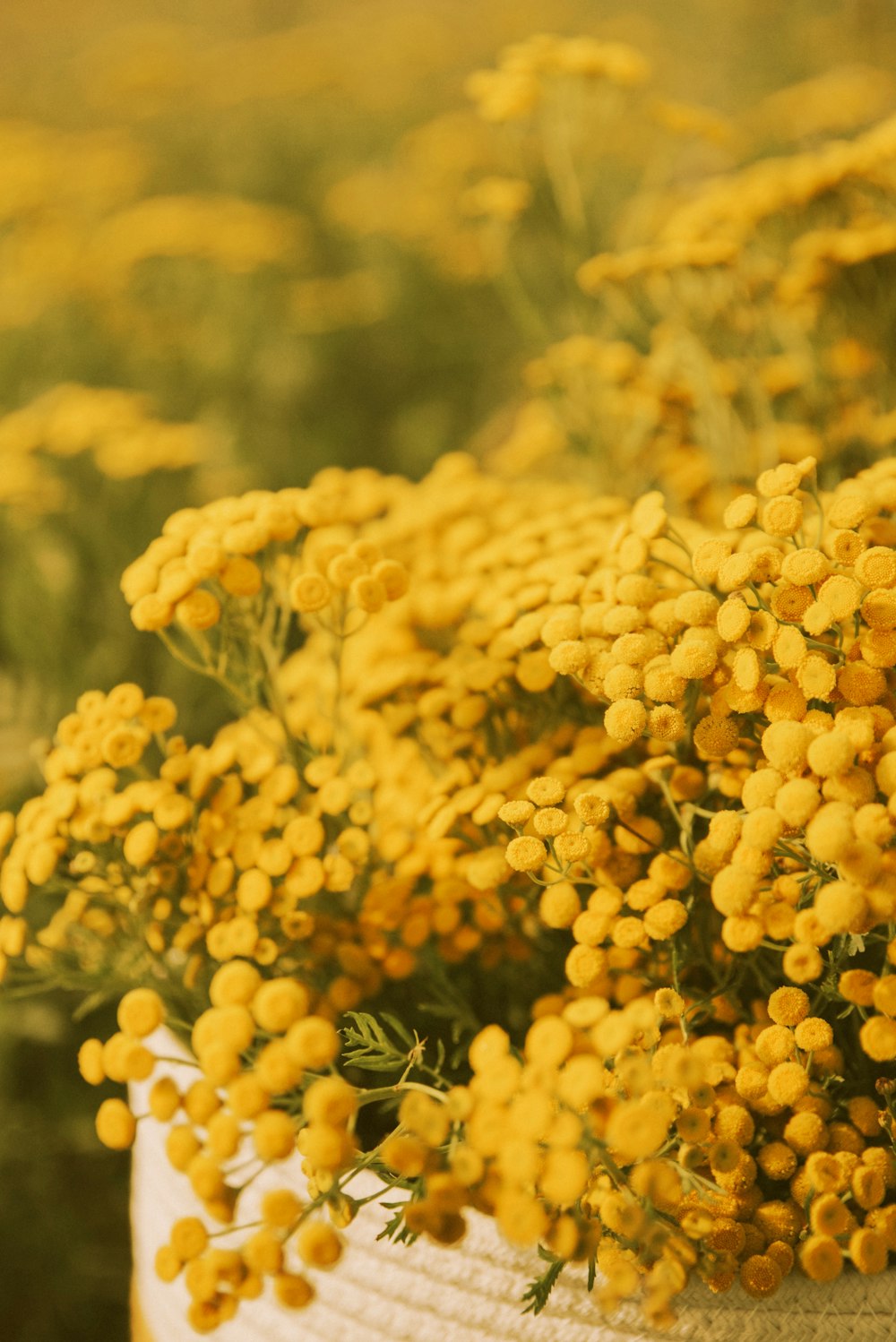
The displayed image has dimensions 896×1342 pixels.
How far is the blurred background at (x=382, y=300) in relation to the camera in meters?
0.98

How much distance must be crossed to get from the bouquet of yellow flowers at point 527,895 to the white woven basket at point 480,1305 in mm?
14

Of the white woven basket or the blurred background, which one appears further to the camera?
the blurred background

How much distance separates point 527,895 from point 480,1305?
0.73ft

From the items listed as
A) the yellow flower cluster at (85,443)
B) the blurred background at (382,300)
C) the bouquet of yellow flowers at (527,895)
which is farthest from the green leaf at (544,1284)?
the yellow flower cluster at (85,443)

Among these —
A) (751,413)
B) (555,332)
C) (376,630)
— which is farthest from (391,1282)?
(555,332)

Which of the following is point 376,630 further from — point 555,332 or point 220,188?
point 220,188

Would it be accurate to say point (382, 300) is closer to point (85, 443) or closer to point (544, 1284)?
point (85, 443)

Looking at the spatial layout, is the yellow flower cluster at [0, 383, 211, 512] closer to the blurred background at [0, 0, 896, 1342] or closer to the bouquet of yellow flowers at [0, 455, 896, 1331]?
the blurred background at [0, 0, 896, 1342]

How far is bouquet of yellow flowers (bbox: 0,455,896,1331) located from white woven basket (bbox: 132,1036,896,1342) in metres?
0.01

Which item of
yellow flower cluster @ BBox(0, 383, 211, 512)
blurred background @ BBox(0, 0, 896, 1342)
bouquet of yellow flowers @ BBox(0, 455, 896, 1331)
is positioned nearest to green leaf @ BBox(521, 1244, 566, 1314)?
bouquet of yellow flowers @ BBox(0, 455, 896, 1331)

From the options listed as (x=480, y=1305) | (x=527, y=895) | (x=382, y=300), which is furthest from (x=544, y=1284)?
(x=382, y=300)

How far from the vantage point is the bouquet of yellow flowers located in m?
0.43

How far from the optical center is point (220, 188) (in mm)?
3059

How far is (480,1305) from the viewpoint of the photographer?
0.51m
